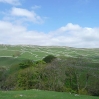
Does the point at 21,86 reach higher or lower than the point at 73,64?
lower

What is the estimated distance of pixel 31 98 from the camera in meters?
22.1

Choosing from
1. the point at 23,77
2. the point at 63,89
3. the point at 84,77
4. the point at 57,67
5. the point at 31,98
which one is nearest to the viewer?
the point at 31,98

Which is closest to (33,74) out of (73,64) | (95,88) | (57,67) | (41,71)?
(41,71)

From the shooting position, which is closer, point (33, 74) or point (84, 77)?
point (33, 74)

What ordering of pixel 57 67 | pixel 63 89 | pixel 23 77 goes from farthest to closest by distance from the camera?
pixel 23 77, pixel 57 67, pixel 63 89

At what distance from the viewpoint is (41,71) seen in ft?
163

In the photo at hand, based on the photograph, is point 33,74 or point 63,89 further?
point 33,74

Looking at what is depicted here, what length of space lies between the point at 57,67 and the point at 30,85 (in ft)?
28.4

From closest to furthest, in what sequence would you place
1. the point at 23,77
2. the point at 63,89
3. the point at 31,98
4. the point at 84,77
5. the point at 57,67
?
the point at 31,98, the point at 63,89, the point at 57,67, the point at 23,77, the point at 84,77

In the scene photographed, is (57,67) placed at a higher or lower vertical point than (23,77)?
higher

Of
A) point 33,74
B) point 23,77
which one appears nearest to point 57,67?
point 33,74

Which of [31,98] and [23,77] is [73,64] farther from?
[31,98]

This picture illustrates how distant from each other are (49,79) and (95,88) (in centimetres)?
1354

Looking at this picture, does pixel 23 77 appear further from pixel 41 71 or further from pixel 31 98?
pixel 31 98
